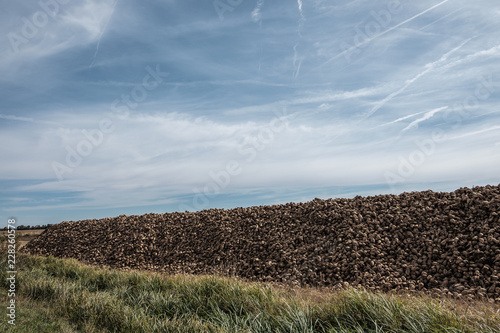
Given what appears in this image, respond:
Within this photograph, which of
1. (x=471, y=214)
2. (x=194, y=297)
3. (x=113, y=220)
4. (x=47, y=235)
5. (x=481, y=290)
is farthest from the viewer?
(x=47, y=235)

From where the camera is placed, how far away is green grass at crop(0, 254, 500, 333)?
12.1ft

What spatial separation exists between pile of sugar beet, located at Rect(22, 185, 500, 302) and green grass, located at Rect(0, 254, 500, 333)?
3.26ft

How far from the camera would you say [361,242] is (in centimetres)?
725

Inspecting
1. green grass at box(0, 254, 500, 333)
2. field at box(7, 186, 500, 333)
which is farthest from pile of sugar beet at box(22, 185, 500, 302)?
green grass at box(0, 254, 500, 333)

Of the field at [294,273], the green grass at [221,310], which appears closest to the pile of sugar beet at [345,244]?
the field at [294,273]

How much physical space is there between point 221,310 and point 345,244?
3.57 meters

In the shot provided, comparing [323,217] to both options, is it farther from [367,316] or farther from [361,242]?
[367,316]

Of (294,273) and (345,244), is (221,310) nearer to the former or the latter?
(294,273)

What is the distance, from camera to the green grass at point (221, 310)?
3.69 metres

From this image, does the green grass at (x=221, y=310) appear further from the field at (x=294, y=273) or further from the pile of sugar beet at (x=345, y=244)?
the pile of sugar beet at (x=345, y=244)

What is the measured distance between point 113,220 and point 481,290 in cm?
1153

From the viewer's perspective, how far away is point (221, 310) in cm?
475

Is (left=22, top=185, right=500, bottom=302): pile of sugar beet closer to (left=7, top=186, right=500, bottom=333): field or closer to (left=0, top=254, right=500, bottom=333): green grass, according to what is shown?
(left=7, top=186, right=500, bottom=333): field

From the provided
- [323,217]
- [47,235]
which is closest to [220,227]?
[323,217]
